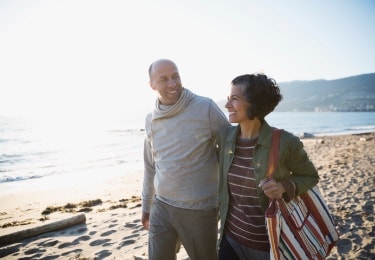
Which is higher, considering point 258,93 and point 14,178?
point 258,93

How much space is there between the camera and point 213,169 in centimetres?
281

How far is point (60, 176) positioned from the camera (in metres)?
15.6

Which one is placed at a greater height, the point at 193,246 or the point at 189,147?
the point at 189,147

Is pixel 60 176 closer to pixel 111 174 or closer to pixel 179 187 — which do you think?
pixel 111 174

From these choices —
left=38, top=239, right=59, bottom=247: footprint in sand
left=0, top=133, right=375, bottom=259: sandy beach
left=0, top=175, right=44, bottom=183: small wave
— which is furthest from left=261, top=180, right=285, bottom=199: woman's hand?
left=0, top=175, right=44, bottom=183: small wave

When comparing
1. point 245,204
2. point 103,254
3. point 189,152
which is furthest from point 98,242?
point 245,204

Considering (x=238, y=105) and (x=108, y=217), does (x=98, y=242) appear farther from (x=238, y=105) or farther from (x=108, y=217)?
(x=238, y=105)

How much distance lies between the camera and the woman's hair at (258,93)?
2.36m

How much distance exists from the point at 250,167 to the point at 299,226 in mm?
571

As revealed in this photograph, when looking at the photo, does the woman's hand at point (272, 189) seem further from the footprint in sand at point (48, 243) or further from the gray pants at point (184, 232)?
the footprint in sand at point (48, 243)

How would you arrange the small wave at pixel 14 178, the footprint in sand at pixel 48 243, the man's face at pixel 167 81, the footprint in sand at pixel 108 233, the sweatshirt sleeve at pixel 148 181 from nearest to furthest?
the man's face at pixel 167 81
the sweatshirt sleeve at pixel 148 181
the footprint in sand at pixel 48 243
the footprint in sand at pixel 108 233
the small wave at pixel 14 178

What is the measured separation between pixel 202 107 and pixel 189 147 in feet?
1.42

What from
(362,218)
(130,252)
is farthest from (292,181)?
(362,218)

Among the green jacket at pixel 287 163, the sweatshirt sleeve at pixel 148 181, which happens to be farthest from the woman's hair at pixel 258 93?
the sweatshirt sleeve at pixel 148 181
